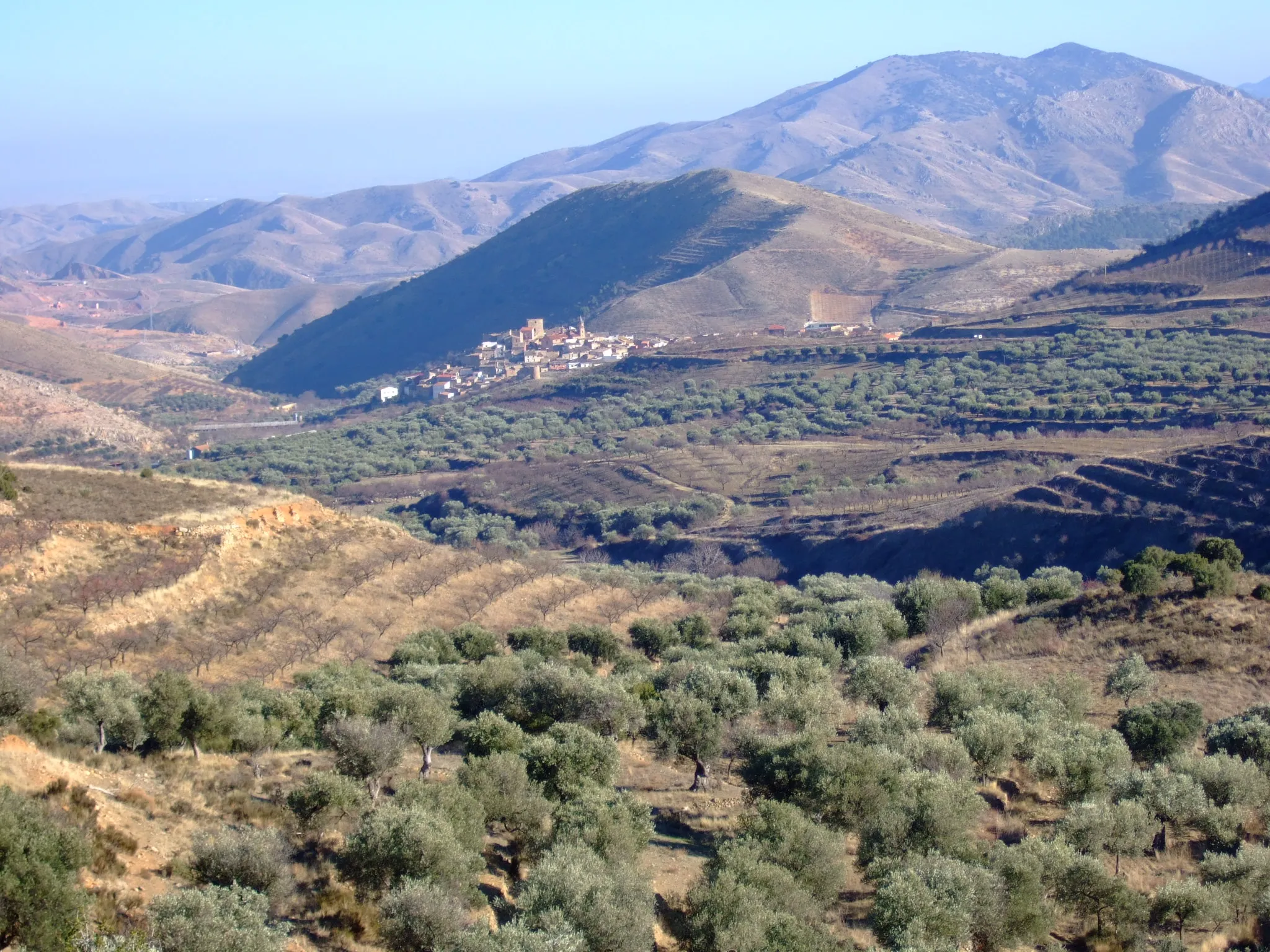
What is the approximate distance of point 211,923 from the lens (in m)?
10.9

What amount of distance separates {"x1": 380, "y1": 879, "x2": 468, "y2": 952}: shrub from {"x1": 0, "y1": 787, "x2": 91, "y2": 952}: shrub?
2.94 metres

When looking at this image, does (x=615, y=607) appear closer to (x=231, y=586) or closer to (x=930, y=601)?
(x=930, y=601)

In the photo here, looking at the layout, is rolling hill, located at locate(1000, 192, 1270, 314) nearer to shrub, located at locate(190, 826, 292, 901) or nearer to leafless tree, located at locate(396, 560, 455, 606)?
leafless tree, located at locate(396, 560, 455, 606)

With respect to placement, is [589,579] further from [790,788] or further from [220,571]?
[790,788]

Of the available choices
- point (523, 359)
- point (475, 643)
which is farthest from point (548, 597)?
point (523, 359)

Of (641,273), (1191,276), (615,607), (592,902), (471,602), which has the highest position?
(641,273)

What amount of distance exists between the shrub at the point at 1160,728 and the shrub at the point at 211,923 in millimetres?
14830

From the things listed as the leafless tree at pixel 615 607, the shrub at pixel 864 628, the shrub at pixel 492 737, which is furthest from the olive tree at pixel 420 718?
the leafless tree at pixel 615 607

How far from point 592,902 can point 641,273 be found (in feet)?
437

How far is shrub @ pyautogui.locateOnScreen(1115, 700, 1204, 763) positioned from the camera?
20.3 metres

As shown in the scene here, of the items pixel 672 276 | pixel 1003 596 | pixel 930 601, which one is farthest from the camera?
pixel 672 276

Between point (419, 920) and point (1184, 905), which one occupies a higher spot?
point (419, 920)

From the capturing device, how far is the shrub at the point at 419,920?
12.3 meters

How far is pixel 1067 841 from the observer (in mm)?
16281
